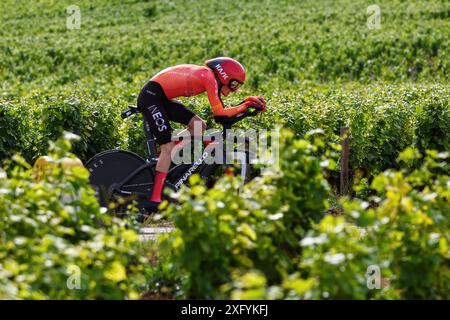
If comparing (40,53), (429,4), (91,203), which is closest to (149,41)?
(40,53)

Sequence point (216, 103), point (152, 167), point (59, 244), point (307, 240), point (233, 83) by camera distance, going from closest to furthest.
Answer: point (307, 240), point (59, 244), point (216, 103), point (233, 83), point (152, 167)

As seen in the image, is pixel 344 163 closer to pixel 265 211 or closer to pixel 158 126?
pixel 158 126

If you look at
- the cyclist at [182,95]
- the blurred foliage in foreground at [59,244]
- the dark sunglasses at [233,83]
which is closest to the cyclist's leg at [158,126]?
the cyclist at [182,95]

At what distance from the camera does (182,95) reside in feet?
31.4

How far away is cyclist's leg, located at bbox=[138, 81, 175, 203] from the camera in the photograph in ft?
31.2

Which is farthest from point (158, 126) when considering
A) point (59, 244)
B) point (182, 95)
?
point (59, 244)

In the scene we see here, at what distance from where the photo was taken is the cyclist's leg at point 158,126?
31.2ft

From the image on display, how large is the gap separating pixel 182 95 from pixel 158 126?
1.47 feet

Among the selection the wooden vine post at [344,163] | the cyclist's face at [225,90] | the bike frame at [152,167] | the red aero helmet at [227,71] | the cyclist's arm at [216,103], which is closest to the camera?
the cyclist's arm at [216,103]

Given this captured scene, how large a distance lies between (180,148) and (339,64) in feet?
74.9

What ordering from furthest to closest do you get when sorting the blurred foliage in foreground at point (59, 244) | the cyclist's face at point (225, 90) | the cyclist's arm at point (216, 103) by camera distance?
the cyclist's face at point (225, 90) < the cyclist's arm at point (216, 103) < the blurred foliage in foreground at point (59, 244)

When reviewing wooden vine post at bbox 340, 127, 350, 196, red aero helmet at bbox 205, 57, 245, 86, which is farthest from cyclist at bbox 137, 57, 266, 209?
wooden vine post at bbox 340, 127, 350, 196

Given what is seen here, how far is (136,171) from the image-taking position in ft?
31.9

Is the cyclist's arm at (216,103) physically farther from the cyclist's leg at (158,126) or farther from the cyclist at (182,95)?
the cyclist's leg at (158,126)
